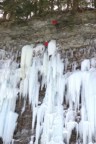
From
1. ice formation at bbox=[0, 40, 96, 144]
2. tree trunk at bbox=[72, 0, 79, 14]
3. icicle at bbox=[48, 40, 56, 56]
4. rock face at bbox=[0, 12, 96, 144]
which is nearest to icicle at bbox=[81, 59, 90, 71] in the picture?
ice formation at bbox=[0, 40, 96, 144]

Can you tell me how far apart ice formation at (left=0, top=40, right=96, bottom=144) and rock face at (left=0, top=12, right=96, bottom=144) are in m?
0.19

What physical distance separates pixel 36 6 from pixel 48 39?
4.42 ft

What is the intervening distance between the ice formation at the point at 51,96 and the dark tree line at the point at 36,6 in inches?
51.5

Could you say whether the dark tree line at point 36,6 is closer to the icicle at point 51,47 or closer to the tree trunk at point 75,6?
the tree trunk at point 75,6

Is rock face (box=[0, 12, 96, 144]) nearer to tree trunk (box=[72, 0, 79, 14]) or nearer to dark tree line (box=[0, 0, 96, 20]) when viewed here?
dark tree line (box=[0, 0, 96, 20])

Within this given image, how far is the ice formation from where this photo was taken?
789 centimetres

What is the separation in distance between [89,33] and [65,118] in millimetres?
2971

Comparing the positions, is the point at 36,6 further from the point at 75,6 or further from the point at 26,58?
the point at 26,58

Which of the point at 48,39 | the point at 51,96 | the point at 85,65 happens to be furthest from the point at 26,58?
the point at 85,65

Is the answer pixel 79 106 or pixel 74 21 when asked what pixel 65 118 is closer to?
→ pixel 79 106

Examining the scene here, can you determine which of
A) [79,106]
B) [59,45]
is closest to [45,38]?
[59,45]

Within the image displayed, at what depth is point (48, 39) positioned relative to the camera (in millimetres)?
10141

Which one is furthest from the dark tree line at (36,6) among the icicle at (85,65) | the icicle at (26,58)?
the icicle at (85,65)

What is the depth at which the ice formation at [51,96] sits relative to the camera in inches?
311
